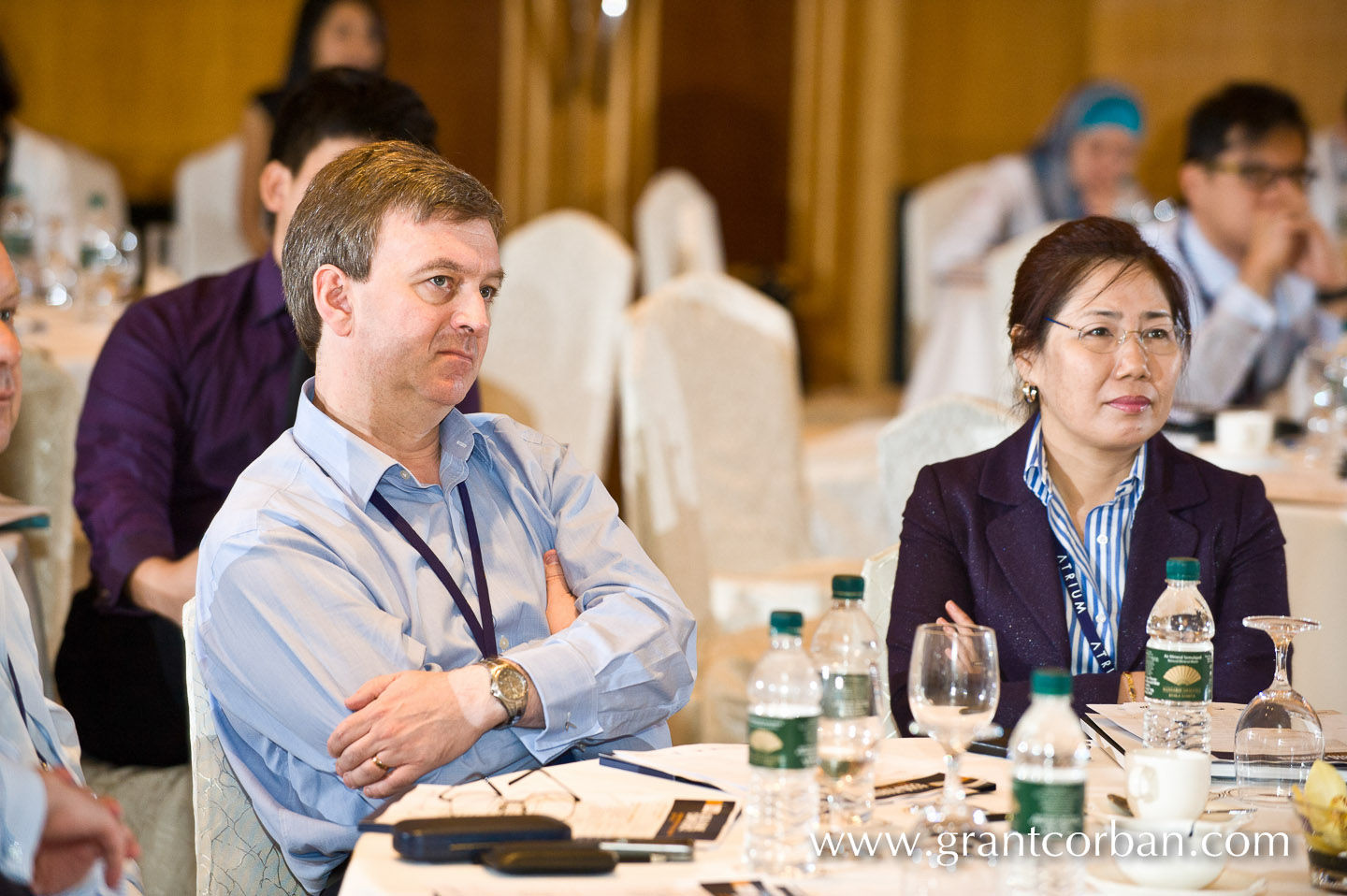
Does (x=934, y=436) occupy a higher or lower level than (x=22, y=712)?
higher

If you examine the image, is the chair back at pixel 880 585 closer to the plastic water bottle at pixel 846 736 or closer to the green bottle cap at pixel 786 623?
the plastic water bottle at pixel 846 736

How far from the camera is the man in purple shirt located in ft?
7.93

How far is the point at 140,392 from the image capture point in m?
2.50

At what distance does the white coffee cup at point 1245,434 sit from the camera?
339 cm

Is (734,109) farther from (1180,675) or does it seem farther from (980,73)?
(1180,675)

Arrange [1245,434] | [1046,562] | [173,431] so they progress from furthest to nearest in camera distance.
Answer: [1245,434] < [173,431] < [1046,562]

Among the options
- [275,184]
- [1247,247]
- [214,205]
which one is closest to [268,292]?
[275,184]

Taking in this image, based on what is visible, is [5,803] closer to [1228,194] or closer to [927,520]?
[927,520]

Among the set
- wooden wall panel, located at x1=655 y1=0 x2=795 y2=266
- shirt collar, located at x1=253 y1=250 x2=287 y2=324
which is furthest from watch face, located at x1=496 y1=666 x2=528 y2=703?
wooden wall panel, located at x1=655 y1=0 x2=795 y2=266

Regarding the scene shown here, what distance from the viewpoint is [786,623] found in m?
1.42

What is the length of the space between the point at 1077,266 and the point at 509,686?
1060 millimetres

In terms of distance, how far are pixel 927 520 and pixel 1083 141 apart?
3.80 m

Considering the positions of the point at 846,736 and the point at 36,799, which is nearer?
the point at 36,799

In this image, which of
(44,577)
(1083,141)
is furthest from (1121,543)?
(1083,141)
